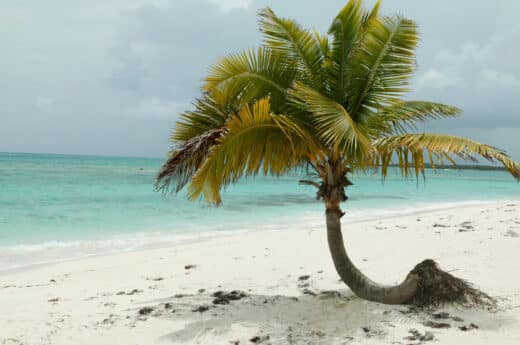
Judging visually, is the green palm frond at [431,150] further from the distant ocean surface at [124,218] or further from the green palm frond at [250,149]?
the distant ocean surface at [124,218]

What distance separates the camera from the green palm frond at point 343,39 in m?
4.48

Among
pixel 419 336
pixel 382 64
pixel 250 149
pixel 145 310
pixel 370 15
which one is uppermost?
pixel 370 15

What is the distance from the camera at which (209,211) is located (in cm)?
1706

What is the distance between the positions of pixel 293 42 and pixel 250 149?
1.27 meters

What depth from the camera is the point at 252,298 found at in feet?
17.6

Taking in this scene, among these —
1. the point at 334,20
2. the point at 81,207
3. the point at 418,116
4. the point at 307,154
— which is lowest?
the point at 81,207

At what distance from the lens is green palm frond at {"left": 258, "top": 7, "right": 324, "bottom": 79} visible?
15.1 ft

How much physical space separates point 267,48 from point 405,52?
1.46 m

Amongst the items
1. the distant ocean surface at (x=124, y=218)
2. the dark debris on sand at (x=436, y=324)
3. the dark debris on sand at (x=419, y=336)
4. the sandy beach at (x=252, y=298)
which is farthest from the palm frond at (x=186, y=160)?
the distant ocean surface at (x=124, y=218)

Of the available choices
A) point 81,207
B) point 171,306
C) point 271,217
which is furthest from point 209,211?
point 171,306

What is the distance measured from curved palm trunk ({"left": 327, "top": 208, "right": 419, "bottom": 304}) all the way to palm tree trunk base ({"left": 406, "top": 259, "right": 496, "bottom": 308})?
3.0 inches

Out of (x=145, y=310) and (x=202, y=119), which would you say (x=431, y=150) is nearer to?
(x=202, y=119)

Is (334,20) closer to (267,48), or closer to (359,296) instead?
(267,48)

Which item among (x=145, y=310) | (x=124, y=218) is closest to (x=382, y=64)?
(x=145, y=310)
